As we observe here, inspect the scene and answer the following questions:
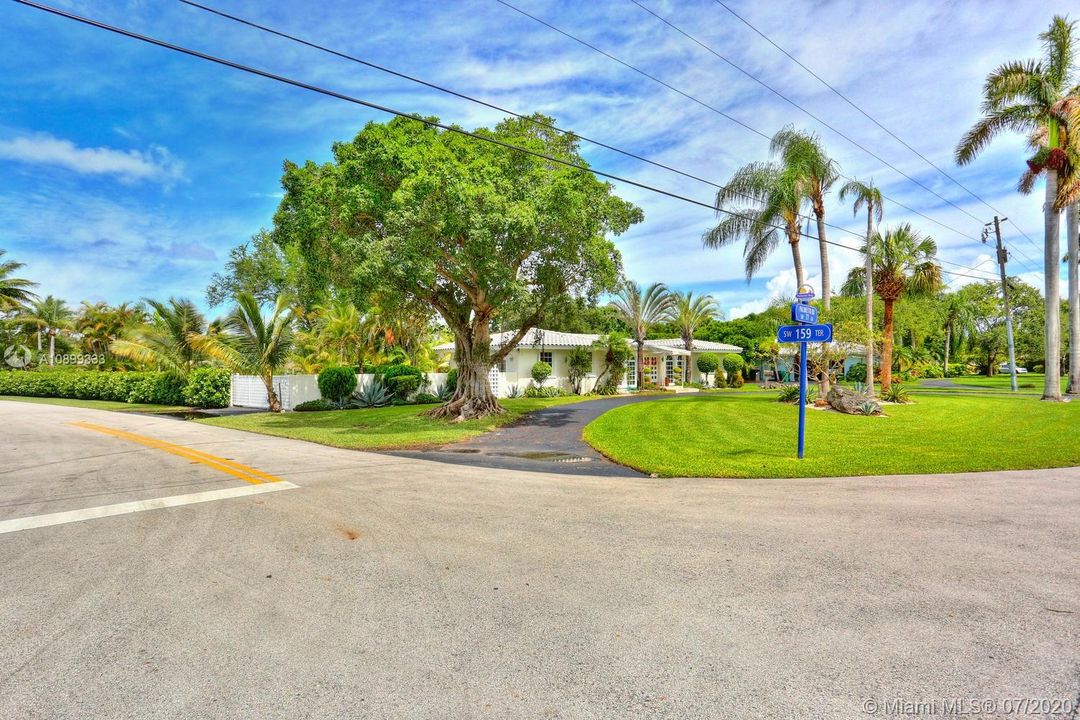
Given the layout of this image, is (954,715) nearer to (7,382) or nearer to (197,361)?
(197,361)

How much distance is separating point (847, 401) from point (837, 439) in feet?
21.9

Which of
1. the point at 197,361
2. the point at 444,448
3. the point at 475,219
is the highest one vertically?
the point at 475,219

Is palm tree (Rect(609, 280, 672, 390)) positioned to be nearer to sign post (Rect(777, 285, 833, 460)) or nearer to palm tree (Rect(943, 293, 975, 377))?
sign post (Rect(777, 285, 833, 460))

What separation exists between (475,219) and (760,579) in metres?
10.8

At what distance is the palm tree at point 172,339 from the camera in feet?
76.1

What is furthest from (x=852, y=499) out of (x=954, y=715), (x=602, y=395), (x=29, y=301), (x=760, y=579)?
(x=29, y=301)

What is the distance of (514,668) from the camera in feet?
9.23

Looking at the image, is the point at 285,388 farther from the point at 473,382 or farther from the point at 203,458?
the point at 203,458
